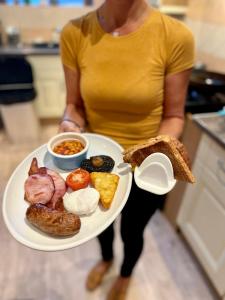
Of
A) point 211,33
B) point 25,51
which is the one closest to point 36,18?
point 25,51

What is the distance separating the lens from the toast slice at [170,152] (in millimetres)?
525

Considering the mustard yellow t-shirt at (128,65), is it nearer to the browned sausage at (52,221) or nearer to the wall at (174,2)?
the browned sausage at (52,221)

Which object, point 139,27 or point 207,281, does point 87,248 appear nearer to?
point 207,281

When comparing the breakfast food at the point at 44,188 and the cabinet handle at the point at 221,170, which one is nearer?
the breakfast food at the point at 44,188

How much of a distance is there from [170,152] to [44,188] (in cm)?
30

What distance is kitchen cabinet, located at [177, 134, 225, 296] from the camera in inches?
35.4

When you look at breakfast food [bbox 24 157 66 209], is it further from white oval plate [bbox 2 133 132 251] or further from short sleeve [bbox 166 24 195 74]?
short sleeve [bbox 166 24 195 74]

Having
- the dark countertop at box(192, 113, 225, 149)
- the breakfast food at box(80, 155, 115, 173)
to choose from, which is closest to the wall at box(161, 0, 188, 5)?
the dark countertop at box(192, 113, 225, 149)

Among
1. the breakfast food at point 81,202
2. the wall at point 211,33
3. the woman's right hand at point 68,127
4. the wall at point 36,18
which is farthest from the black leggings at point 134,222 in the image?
the wall at point 36,18

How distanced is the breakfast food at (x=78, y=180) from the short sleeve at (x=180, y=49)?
373 millimetres

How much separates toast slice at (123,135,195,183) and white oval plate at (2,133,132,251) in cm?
7

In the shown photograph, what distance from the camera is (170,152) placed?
0.53m

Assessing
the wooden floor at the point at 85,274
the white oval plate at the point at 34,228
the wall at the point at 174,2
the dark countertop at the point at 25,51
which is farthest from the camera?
the dark countertop at the point at 25,51

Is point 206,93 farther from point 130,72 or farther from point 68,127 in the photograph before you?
point 68,127
